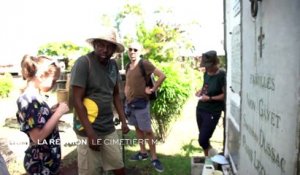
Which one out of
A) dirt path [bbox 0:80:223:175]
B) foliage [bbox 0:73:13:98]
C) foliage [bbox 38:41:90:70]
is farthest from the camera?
foliage [bbox 38:41:90:70]

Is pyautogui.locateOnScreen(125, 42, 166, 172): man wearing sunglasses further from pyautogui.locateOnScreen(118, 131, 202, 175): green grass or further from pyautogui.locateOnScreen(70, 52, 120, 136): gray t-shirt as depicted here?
pyautogui.locateOnScreen(70, 52, 120, 136): gray t-shirt

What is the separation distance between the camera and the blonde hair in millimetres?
2701

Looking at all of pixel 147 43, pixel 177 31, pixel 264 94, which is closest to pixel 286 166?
pixel 264 94

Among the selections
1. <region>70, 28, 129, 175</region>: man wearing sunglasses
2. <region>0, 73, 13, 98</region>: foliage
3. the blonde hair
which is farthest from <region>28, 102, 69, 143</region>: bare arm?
<region>0, 73, 13, 98</region>: foliage

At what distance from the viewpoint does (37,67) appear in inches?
108

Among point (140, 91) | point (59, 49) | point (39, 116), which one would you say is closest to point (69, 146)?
point (140, 91)

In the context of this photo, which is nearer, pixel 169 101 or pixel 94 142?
pixel 94 142

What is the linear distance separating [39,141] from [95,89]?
0.83 m

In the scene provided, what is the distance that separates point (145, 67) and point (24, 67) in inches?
101

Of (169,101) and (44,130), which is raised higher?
(44,130)

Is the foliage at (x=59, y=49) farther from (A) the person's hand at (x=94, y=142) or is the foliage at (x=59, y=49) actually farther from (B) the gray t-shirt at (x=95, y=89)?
(A) the person's hand at (x=94, y=142)

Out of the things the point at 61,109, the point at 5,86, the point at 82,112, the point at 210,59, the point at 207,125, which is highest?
the point at 210,59

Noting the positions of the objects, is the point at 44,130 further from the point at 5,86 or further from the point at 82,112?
the point at 5,86

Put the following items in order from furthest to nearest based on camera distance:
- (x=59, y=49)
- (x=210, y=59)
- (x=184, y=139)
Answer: (x=59, y=49)
(x=184, y=139)
(x=210, y=59)
